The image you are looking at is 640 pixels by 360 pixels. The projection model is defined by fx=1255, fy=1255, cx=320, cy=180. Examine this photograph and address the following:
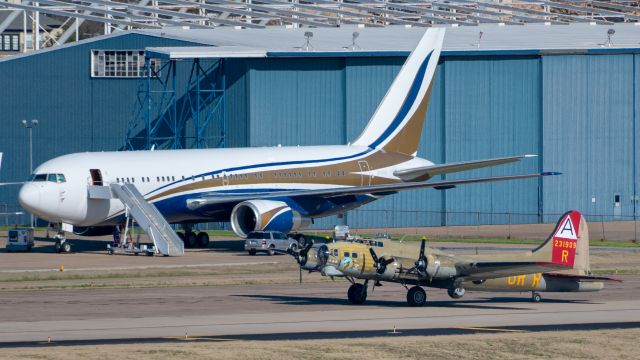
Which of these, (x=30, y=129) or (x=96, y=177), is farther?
(x=30, y=129)

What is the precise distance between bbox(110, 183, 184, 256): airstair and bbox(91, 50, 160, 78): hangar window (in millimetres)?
26819

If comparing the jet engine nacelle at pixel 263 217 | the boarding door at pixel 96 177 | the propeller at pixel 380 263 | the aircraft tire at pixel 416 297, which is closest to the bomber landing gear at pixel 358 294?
the aircraft tire at pixel 416 297

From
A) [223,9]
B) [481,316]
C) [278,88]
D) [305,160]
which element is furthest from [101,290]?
[223,9]

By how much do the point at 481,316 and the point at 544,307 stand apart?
3.59 m

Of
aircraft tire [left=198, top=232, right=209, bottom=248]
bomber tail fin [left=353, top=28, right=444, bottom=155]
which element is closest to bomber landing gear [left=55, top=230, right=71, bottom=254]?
aircraft tire [left=198, top=232, right=209, bottom=248]

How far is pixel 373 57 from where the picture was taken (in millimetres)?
87688

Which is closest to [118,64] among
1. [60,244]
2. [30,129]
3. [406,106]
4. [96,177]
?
[30,129]

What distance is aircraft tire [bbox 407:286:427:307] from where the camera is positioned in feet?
129

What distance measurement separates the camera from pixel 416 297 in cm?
3944

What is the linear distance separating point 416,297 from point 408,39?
54316mm

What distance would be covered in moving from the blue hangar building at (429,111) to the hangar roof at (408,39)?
1.05ft

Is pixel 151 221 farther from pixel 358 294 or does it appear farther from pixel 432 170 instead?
pixel 358 294

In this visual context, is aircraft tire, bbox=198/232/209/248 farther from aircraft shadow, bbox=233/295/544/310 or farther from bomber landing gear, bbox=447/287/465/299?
bomber landing gear, bbox=447/287/465/299

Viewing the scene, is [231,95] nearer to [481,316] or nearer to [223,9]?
[223,9]
